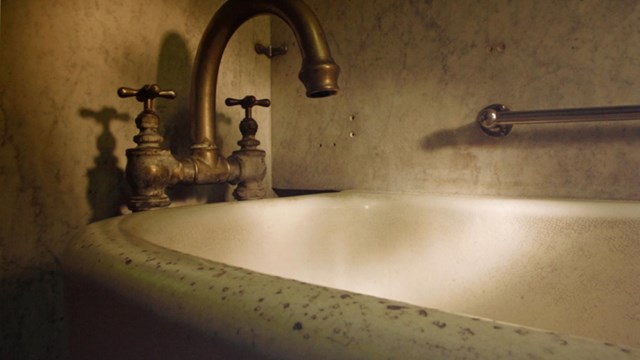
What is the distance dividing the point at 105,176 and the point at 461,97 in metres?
0.64

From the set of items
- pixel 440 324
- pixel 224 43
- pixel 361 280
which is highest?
pixel 224 43

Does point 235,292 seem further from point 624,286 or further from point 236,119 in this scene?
point 236,119

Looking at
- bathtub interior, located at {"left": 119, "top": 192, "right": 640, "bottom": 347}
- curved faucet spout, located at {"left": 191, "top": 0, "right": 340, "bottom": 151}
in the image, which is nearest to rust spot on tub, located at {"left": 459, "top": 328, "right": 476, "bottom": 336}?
bathtub interior, located at {"left": 119, "top": 192, "right": 640, "bottom": 347}

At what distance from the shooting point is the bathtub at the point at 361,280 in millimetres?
133

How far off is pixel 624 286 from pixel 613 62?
35cm

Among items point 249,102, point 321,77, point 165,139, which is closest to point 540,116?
point 321,77

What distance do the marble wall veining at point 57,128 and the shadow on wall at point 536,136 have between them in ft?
1.72

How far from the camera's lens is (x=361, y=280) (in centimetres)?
65

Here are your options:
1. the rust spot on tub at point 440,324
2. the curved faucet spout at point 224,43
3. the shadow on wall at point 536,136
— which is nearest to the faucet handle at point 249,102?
the curved faucet spout at point 224,43

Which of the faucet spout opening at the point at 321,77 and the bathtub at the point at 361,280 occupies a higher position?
the faucet spout opening at the point at 321,77

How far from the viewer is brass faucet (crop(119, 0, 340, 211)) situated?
0.53 meters

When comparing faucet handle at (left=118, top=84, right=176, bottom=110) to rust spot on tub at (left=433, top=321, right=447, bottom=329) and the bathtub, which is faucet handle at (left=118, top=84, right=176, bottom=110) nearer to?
the bathtub

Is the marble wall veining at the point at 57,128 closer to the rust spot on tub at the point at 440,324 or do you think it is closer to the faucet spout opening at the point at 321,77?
the faucet spout opening at the point at 321,77

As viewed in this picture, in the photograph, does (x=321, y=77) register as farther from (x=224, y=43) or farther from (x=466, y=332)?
(x=466, y=332)
